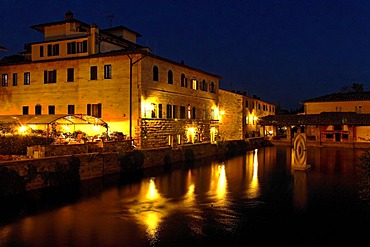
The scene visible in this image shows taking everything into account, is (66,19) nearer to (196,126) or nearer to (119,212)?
(196,126)

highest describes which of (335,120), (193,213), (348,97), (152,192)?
(348,97)

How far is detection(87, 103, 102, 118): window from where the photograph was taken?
26984 millimetres

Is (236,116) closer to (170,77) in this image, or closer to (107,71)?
(170,77)

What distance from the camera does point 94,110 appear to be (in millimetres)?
27219

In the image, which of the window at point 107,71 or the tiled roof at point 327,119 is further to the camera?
the tiled roof at point 327,119

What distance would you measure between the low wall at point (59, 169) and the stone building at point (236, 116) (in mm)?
17911

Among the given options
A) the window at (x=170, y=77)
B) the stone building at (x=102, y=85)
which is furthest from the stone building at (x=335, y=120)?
the window at (x=170, y=77)

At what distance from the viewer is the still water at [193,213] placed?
408 inches

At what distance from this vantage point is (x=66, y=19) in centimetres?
3005

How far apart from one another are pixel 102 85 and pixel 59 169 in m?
10.8

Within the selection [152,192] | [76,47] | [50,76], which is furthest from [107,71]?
[152,192]

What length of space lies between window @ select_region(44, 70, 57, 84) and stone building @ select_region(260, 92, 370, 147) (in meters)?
27.6

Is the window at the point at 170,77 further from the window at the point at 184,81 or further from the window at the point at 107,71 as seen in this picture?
the window at the point at 107,71

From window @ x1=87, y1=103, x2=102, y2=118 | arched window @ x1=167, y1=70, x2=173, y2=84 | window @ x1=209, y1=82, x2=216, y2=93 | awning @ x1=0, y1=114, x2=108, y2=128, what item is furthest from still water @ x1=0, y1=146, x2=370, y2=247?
window @ x1=209, y1=82, x2=216, y2=93
